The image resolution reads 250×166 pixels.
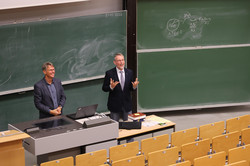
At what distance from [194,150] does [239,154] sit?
68cm

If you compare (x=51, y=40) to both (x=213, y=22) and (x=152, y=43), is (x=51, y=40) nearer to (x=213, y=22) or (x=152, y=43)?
(x=152, y=43)

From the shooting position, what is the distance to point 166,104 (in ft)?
36.3

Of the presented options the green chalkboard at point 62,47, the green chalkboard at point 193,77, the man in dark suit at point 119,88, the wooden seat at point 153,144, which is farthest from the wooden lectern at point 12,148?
the green chalkboard at point 193,77

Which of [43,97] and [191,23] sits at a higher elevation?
[191,23]

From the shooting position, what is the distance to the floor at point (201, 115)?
34.7 ft

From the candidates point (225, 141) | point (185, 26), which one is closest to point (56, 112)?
point (225, 141)

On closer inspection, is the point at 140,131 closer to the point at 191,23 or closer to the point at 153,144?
the point at 153,144

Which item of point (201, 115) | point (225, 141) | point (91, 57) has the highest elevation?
point (91, 57)

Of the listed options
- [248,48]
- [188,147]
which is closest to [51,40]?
[188,147]

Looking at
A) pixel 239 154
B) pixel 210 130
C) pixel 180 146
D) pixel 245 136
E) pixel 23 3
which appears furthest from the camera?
pixel 23 3

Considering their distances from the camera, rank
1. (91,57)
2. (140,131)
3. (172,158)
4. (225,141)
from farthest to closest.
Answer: (91,57), (140,131), (225,141), (172,158)

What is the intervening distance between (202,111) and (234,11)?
98.6 inches

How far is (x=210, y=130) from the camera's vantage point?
25.5ft

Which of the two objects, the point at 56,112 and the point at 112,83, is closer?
the point at 56,112
